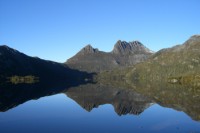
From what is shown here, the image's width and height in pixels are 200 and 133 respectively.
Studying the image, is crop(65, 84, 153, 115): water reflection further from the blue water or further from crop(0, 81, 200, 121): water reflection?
the blue water

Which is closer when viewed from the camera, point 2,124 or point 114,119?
point 2,124

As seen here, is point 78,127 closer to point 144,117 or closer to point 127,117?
point 127,117

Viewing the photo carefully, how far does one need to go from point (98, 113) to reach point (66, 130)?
29.1 meters

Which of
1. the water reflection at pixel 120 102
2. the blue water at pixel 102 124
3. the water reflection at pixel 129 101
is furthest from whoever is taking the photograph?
the water reflection at pixel 120 102

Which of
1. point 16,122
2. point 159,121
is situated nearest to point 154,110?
point 159,121

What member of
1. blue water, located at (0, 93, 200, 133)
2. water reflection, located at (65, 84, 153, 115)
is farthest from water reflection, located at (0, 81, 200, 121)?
blue water, located at (0, 93, 200, 133)

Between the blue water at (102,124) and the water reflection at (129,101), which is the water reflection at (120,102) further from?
the blue water at (102,124)

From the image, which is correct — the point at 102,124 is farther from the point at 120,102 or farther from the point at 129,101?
the point at 129,101

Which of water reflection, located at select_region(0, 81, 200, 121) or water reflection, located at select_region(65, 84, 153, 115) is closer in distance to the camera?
water reflection, located at select_region(0, 81, 200, 121)

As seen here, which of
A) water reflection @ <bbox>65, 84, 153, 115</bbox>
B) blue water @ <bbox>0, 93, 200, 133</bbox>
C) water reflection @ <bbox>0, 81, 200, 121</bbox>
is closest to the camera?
blue water @ <bbox>0, 93, 200, 133</bbox>

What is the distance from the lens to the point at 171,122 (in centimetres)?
7200

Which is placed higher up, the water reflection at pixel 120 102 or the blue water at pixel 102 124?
the water reflection at pixel 120 102

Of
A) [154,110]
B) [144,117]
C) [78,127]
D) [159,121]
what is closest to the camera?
[78,127]

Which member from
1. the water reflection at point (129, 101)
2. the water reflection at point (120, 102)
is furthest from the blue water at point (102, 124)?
the water reflection at point (120, 102)
